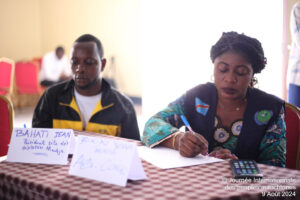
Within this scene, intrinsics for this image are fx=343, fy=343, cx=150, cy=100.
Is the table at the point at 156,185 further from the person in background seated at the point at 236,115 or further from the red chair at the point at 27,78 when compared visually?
the red chair at the point at 27,78

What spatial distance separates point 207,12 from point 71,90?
2.97m

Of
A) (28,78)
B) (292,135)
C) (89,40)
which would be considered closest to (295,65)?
(292,135)

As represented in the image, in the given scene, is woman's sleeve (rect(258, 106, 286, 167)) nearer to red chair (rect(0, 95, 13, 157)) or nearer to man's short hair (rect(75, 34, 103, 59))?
man's short hair (rect(75, 34, 103, 59))

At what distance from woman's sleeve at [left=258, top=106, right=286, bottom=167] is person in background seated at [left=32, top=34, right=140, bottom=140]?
83 centimetres

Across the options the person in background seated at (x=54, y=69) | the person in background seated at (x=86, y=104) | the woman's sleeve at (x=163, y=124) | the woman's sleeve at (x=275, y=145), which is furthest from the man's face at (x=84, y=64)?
the person in background seated at (x=54, y=69)

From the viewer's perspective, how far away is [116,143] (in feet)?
3.45

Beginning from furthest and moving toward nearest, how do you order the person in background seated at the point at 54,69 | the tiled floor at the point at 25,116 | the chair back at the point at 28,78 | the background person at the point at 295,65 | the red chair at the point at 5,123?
1. the person in background seated at the point at 54,69
2. the chair back at the point at 28,78
3. the tiled floor at the point at 25,116
4. the background person at the point at 295,65
5. the red chair at the point at 5,123

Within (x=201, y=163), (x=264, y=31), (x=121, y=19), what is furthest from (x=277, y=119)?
(x=121, y=19)

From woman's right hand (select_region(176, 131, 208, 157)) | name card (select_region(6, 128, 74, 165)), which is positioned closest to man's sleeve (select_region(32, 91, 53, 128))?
name card (select_region(6, 128, 74, 165))

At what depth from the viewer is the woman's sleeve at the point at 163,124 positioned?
144 cm

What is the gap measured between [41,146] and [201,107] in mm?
782

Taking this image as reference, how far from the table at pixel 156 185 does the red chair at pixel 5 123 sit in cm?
78

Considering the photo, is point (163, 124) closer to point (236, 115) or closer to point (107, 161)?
point (236, 115)

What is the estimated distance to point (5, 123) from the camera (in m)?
1.93
